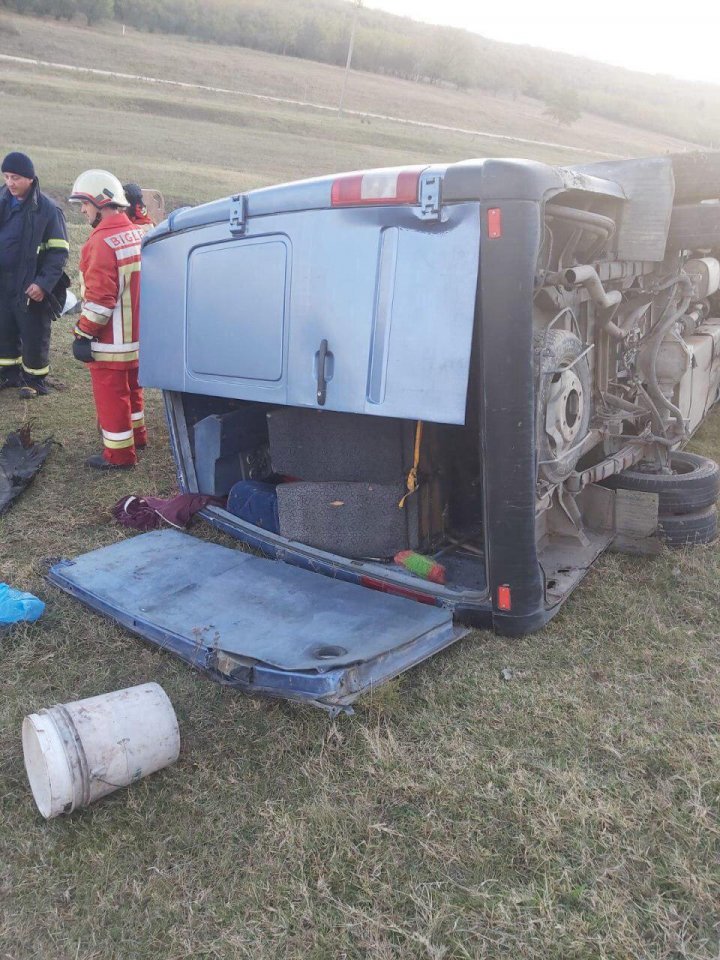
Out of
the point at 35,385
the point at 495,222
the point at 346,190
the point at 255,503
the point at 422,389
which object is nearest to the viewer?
the point at 495,222

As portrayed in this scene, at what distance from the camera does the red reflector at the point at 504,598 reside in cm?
301

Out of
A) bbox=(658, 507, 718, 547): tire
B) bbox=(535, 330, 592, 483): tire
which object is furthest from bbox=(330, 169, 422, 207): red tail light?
bbox=(658, 507, 718, 547): tire

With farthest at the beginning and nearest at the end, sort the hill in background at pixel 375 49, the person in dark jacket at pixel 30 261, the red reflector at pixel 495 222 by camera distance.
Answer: the hill in background at pixel 375 49
the person in dark jacket at pixel 30 261
the red reflector at pixel 495 222

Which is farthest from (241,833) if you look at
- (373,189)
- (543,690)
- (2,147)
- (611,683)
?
(2,147)

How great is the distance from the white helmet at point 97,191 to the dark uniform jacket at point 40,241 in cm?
153

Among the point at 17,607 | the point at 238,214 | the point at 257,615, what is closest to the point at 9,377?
the point at 17,607

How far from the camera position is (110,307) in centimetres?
490

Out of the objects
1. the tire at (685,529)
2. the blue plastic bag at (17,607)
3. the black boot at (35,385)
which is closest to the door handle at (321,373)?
the blue plastic bag at (17,607)

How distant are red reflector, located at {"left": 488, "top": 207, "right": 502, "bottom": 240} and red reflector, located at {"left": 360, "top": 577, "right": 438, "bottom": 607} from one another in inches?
54.6

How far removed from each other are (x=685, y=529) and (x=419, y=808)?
2.22 metres

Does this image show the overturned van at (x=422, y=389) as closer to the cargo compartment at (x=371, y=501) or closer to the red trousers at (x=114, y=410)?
the cargo compartment at (x=371, y=501)

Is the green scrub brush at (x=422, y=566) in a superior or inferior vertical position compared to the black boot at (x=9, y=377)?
superior

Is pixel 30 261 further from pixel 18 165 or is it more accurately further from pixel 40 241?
pixel 18 165

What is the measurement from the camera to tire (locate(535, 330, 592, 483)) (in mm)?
3002
